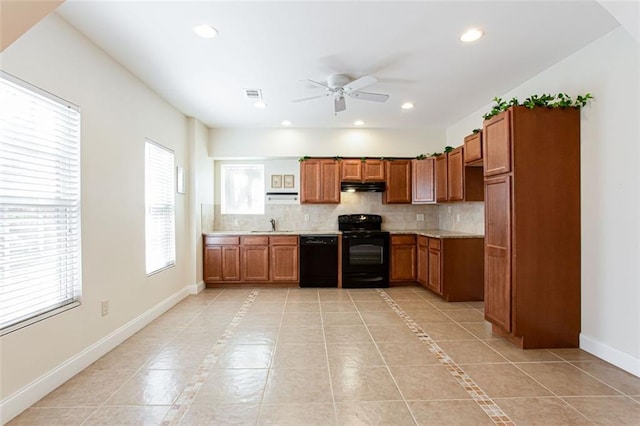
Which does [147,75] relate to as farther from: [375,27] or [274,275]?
[274,275]

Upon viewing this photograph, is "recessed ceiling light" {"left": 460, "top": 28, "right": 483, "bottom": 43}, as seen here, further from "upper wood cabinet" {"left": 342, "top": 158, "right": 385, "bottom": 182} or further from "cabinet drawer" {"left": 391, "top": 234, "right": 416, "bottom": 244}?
"cabinet drawer" {"left": 391, "top": 234, "right": 416, "bottom": 244}

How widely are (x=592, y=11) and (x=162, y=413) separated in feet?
13.1

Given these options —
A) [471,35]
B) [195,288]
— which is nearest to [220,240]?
[195,288]

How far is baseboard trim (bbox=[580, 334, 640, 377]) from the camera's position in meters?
2.37

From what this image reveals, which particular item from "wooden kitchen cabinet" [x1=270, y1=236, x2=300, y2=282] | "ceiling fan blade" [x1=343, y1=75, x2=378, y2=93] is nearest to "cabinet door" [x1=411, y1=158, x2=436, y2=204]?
"wooden kitchen cabinet" [x1=270, y1=236, x2=300, y2=282]

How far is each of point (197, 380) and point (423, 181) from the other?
4390 millimetres

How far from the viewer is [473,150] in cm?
391

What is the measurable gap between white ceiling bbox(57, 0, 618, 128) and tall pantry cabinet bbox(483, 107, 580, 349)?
0.65 meters

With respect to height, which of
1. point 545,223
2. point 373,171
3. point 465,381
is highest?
point 373,171

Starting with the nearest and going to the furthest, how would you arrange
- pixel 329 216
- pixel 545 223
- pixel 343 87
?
pixel 545 223 < pixel 343 87 < pixel 329 216

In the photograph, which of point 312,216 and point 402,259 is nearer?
point 402,259

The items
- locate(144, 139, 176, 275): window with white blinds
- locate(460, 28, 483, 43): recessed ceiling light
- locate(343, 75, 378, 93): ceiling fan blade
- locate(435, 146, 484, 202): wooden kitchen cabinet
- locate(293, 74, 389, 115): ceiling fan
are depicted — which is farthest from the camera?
locate(435, 146, 484, 202): wooden kitchen cabinet

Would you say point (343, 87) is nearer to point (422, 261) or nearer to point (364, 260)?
point (364, 260)

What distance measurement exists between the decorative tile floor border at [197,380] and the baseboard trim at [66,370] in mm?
913
